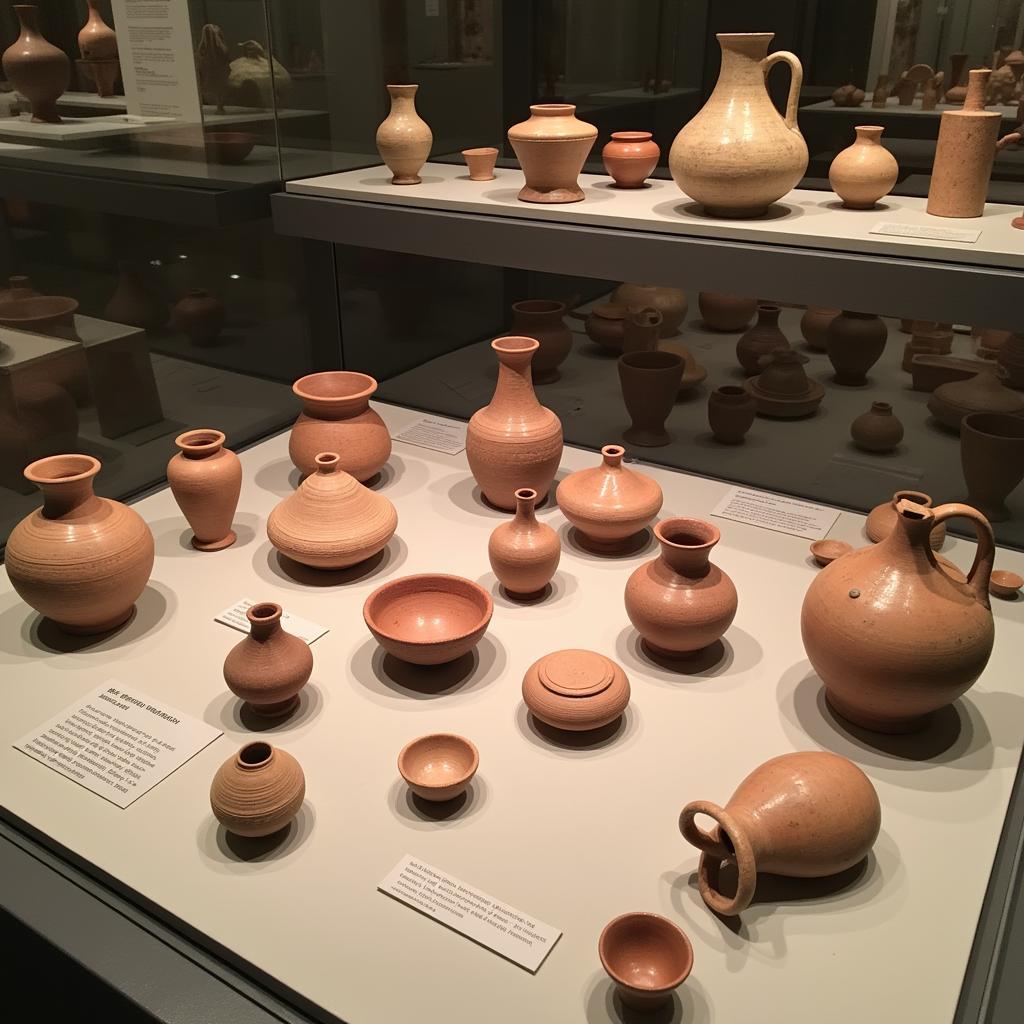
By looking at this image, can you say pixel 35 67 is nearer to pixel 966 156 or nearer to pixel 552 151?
pixel 552 151

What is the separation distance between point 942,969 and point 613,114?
8.56 feet

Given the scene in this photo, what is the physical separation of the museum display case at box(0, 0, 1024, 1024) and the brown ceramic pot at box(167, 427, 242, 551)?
0.05 feet

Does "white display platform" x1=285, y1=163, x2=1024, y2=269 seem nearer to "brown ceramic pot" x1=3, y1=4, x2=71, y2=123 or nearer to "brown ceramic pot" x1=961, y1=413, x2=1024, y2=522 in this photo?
"brown ceramic pot" x1=961, y1=413, x2=1024, y2=522

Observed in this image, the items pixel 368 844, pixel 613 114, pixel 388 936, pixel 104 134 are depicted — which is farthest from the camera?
pixel 613 114

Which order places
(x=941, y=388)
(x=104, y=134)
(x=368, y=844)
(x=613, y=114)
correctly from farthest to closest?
(x=613, y=114) → (x=941, y=388) → (x=104, y=134) → (x=368, y=844)

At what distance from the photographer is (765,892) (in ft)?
4.93

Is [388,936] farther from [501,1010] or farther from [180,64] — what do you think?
[180,64]

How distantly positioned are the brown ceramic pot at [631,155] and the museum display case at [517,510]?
0.04 feet

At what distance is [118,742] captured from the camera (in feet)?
5.96

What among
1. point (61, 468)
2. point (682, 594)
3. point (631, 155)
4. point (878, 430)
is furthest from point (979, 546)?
point (61, 468)

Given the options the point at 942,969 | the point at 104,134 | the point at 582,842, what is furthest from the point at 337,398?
the point at 942,969

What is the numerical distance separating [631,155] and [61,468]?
5.77 feet

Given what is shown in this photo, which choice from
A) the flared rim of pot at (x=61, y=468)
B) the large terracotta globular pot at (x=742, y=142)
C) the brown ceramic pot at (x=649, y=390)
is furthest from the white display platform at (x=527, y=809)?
the large terracotta globular pot at (x=742, y=142)

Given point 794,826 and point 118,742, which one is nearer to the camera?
point 794,826
